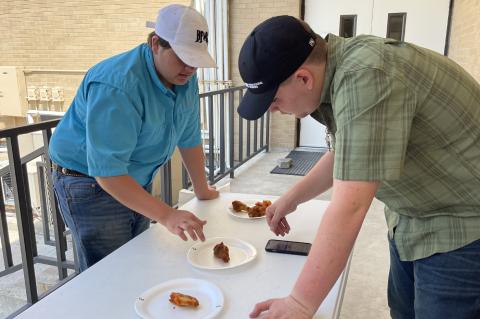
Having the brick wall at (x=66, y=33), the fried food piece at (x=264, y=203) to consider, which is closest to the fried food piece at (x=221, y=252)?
the fried food piece at (x=264, y=203)

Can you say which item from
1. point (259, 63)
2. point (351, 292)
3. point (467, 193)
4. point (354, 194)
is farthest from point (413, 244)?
point (351, 292)

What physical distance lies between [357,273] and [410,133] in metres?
1.92

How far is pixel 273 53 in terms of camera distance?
0.85 metres

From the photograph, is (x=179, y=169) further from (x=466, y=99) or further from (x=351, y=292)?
(x=466, y=99)

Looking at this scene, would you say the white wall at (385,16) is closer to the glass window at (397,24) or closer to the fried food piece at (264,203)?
the glass window at (397,24)

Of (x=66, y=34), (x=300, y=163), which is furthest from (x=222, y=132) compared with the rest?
(x=66, y=34)

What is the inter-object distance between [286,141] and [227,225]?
15.0 feet

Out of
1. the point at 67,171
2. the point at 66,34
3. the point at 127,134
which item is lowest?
the point at 67,171

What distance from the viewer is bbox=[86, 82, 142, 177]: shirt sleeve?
1176mm

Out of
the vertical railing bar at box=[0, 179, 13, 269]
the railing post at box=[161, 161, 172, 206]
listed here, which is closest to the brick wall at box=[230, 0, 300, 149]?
the railing post at box=[161, 161, 172, 206]

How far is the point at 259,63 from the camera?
860 mm

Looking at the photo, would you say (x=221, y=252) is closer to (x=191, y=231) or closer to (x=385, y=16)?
(x=191, y=231)

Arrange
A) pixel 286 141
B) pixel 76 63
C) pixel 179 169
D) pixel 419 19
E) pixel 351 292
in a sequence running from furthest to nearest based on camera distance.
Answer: pixel 76 63 < pixel 286 141 < pixel 419 19 < pixel 179 169 < pixel 351 292

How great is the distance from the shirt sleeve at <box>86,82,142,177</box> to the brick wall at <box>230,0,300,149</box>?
183 inches
